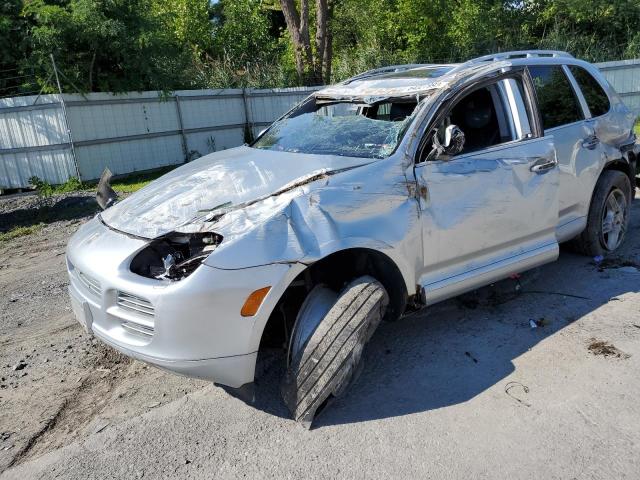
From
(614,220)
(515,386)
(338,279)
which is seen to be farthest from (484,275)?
(614,220)

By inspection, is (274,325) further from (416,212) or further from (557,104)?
(557,104)

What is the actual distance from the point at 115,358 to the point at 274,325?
1.35 metres

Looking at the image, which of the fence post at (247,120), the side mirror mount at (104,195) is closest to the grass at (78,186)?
the fence post at (247,120)

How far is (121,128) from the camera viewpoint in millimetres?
13641

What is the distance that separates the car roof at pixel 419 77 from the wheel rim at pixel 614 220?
137 cm

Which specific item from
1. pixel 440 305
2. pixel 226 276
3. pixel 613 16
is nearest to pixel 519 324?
pixel 440 305

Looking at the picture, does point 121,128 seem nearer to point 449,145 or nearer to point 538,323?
point 449,145

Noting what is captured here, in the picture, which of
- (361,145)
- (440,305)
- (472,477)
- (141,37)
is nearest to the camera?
(472,477)

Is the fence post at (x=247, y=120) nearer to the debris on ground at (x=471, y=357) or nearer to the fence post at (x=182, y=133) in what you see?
the fence post at (x=182, y=133)

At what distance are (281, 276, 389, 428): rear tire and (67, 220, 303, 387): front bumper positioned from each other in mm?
285

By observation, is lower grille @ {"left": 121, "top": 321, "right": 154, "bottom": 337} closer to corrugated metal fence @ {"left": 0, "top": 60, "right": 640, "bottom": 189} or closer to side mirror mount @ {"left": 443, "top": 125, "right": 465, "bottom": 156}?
side mirror mount @ {"left": 443, "top": 125, "right": 465, "bottom": 156}

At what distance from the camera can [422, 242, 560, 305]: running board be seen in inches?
148

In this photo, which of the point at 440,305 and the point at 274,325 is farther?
the point at 440,305

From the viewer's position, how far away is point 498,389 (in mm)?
3467
